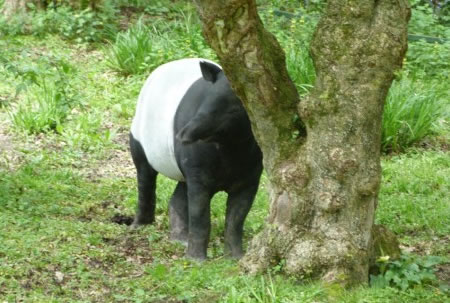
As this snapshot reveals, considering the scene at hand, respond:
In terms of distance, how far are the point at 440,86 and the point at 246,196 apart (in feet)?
17.6

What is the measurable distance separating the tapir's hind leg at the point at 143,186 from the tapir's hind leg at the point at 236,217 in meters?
0.91

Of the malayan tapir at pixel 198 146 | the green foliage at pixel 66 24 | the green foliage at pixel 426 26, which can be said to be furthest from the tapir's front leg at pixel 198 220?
the green foliage at pixel 426 26

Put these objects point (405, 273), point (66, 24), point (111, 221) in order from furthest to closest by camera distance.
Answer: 1. point (66, 24)
2. point (111, 221)
3. point (405, 273)

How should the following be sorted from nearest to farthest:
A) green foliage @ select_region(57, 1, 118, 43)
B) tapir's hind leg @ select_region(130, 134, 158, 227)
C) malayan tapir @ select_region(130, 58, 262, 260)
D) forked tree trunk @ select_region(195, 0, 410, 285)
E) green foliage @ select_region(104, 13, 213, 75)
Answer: forked tree trunk @ select_region(195, 0, 410, 285) < malayan tapir @ select_region(130, 58, 262, 260) < tapir's hind leg @ select_region(130, 134, 158, 227) < green foliage @ select_region(104, 13, 213, 75) < green foliage @ select_region(57, 1, 118, 43)

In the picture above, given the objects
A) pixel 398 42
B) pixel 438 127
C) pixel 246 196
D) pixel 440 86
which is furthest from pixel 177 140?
pixel 440 86

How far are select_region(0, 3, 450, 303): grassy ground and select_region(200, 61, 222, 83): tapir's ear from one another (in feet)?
4.22

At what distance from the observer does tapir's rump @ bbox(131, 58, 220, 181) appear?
23.1 feet

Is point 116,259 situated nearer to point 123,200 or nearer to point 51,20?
point 123,200

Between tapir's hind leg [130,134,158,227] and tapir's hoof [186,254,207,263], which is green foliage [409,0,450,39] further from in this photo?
tapir's hoof [186,254,207,263]

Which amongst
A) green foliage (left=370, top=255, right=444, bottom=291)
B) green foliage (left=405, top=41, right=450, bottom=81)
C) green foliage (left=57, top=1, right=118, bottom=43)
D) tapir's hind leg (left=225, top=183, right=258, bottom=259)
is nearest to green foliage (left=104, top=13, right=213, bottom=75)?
green foliage (left=57, top=1, right=118, bottom=43)

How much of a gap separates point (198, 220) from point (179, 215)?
715mm

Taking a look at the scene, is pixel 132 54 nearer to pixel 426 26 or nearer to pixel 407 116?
pixel 407 116

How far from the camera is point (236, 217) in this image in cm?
701

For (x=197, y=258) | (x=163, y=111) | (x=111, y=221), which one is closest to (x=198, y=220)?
(x=197, y=258)
